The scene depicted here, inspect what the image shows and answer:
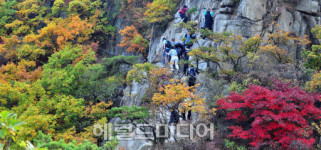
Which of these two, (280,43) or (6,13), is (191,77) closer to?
(280,43)

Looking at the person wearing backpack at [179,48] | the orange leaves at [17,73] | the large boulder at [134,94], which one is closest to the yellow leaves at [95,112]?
the large boulder at [134,94]

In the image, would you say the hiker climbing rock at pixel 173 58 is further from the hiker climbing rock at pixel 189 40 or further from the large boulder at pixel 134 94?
the large boulder at pixel 134 94

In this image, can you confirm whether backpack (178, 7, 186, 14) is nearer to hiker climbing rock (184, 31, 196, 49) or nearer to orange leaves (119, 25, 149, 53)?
hiker climbing rock (184, 31, 196, 49)

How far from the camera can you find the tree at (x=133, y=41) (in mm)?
24156

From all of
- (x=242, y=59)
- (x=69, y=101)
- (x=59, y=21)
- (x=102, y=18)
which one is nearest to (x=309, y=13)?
(x=242, y=59)

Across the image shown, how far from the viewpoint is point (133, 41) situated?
79.0 feet

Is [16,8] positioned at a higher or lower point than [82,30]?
higher

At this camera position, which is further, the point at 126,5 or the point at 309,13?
the point at 126,5

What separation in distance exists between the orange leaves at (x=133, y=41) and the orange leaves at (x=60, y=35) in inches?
154

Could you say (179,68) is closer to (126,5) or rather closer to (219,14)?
(219,14)

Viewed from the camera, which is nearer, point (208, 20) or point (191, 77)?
point (191, 77)

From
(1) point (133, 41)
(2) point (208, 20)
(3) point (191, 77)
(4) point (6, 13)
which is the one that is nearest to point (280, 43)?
(2) point (208, 20)

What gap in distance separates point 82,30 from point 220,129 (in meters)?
18.6

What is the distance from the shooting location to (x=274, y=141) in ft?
31.3
